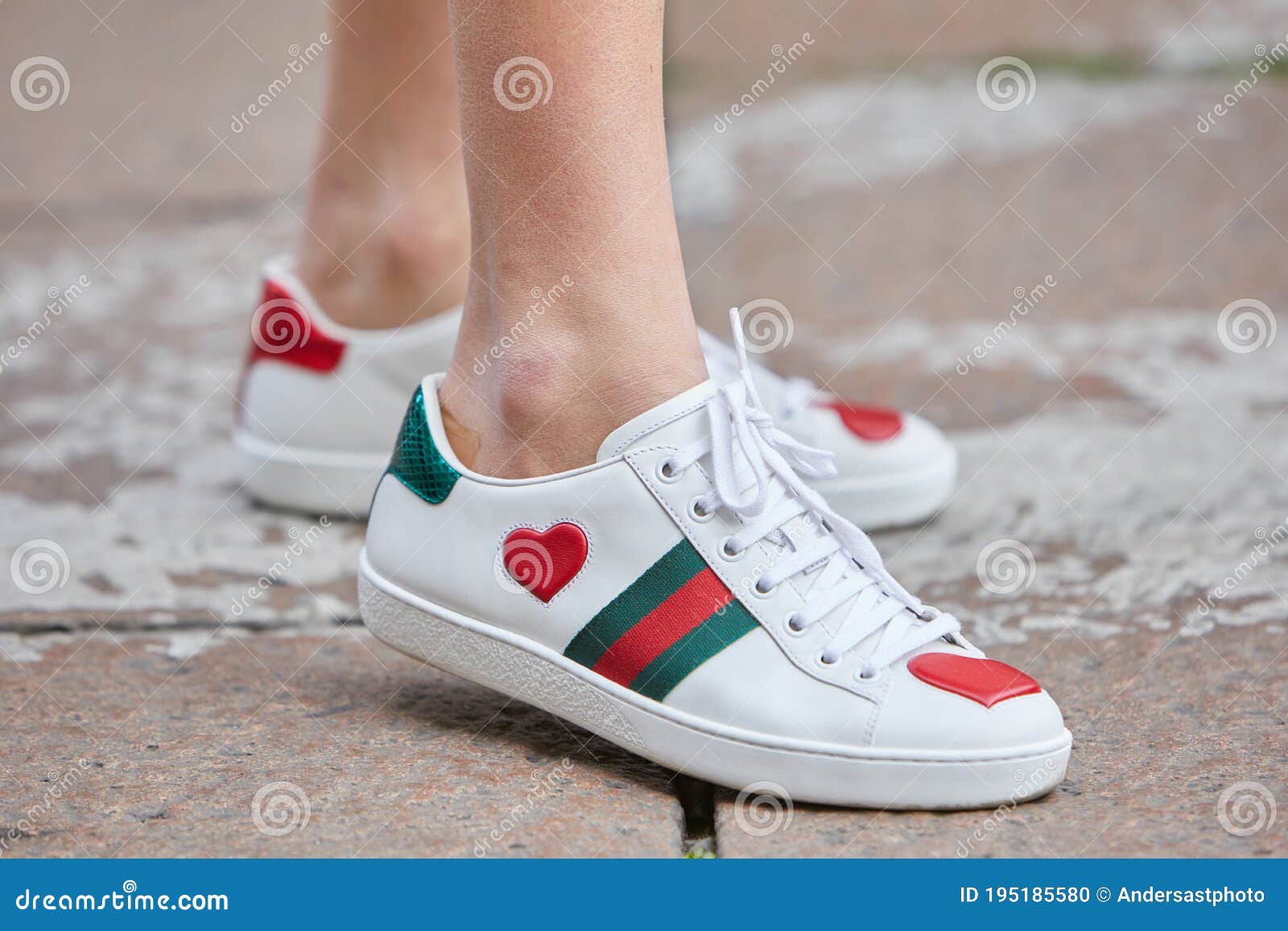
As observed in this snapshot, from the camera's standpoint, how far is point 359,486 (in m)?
1.67

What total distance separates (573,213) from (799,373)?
3.64ft

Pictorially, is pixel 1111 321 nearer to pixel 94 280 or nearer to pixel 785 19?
pixel 94 280

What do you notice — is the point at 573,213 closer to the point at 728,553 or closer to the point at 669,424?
the point at 669,424

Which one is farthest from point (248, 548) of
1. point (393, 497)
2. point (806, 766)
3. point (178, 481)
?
point (806, 766)

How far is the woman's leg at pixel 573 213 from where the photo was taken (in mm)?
1026

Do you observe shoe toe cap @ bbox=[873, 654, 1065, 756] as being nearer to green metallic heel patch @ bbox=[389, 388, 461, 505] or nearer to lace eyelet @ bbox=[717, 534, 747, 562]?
lace eyelet @ bbox=[717, 534, 747, 562]

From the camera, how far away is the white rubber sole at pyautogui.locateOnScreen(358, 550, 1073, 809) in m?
0.97

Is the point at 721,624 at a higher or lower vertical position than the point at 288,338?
higher

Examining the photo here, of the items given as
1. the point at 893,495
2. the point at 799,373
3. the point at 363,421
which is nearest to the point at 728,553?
the point at 893,495

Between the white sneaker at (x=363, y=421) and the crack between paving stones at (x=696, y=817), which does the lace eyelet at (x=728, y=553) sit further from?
the white sneaker at (x=363, y=421)

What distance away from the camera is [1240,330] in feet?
7.02

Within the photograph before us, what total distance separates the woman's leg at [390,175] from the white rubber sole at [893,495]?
53 centimetres

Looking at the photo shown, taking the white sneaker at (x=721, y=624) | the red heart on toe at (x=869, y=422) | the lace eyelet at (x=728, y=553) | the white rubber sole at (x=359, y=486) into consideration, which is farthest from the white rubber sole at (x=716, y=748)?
the red heart on toe at (x=869, y=422)
